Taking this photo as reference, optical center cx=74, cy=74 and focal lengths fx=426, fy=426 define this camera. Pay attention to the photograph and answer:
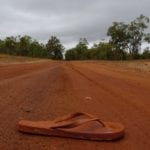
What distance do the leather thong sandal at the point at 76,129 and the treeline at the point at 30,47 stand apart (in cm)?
9419

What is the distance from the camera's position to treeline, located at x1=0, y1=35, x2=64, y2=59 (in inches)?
4116

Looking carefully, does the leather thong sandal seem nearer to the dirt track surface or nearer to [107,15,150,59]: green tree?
the dirt track surface

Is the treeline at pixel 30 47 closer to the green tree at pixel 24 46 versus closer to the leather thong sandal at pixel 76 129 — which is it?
the green tree at pixel 24 46

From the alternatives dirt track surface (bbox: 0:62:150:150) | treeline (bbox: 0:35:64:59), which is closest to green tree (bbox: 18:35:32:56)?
treeline (bbox: 0:35:64:59)

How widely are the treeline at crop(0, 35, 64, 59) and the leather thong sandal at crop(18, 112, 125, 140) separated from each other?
309ft

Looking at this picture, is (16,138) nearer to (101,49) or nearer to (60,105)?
(60,105)

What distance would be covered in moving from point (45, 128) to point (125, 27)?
84354 millimetres

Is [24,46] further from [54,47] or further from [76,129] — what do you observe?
[76,129]

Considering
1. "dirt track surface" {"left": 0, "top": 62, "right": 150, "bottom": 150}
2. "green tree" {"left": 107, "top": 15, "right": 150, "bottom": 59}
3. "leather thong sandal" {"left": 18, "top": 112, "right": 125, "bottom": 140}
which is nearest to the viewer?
"dirt track surface" {"left": 0, "top": 62, "right": 150, "bottom": 150}

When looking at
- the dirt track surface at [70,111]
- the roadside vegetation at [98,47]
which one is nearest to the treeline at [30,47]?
the roadside vegetation at [98,47]

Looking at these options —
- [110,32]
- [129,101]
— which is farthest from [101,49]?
[129,101]

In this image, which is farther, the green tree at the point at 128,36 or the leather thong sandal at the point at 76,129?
the green tree at the point at 128,36

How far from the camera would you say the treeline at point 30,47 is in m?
105

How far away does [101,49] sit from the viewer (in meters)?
109
